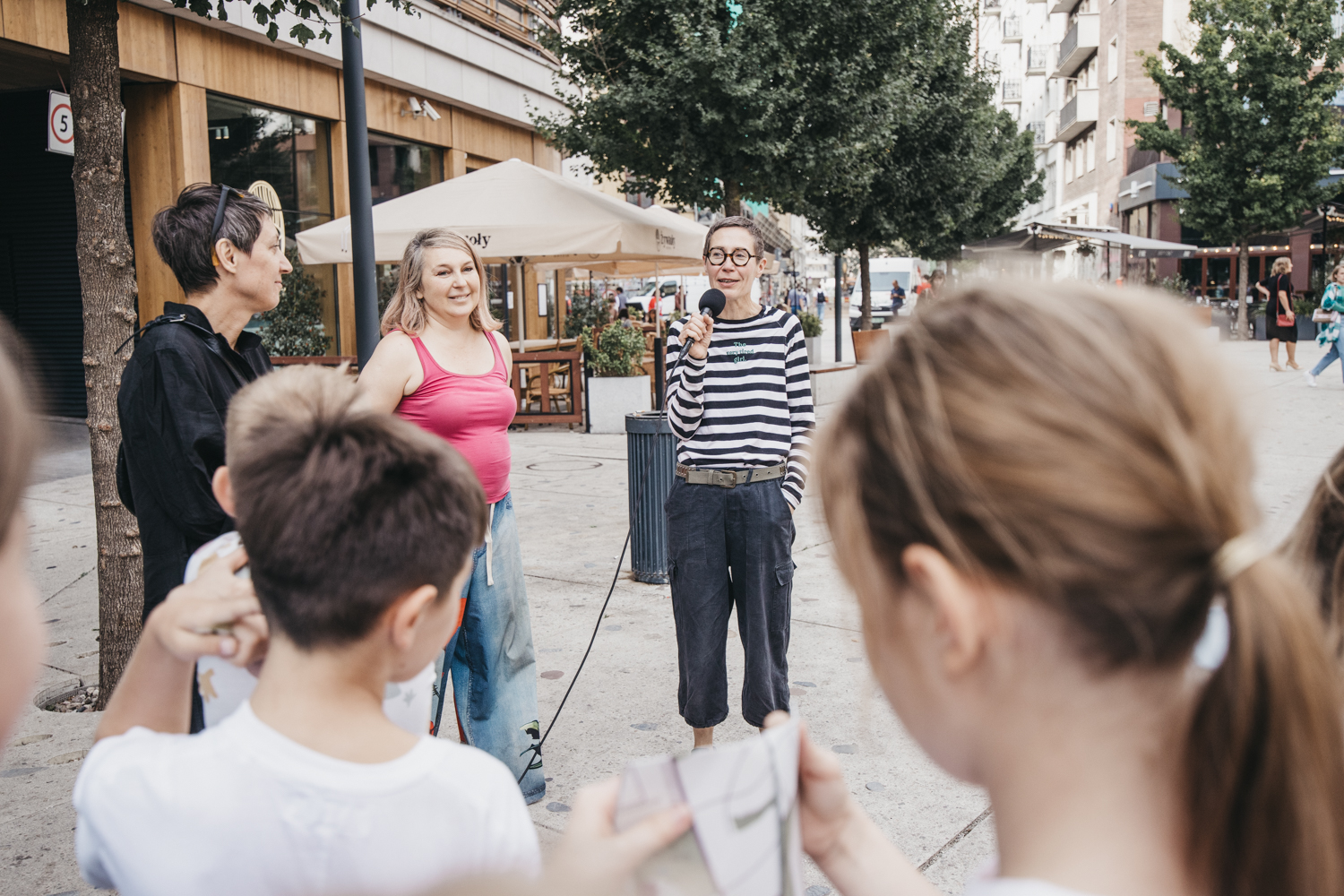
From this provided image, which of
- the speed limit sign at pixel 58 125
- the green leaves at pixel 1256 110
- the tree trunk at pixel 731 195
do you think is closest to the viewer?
the speed limit sign at pixel 58 125

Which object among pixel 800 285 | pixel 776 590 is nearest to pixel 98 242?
pixel 776 590

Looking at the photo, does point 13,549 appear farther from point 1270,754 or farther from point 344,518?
point 1270,754

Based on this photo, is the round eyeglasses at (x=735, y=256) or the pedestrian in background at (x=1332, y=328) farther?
the pedestrian in background at (x=1332, y=328)

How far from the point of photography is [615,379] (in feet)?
42.0

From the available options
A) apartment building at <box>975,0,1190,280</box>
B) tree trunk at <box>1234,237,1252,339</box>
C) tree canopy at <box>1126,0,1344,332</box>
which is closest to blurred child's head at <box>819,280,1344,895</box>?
apartment building at <box>975,0,1190,280</box>

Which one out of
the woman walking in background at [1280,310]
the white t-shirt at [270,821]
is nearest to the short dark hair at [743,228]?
the white t-shirt at [270,821]

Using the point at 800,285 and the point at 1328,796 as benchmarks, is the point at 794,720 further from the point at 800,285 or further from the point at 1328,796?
the point at 800,285

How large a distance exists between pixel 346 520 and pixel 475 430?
2.13m

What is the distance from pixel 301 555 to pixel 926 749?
2.39 feet

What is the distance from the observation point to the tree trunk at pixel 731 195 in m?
12.7

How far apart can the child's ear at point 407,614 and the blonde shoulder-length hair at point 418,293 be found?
2206mm

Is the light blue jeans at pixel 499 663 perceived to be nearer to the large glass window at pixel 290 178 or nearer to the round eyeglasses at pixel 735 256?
the round eyeglasses at pixel 735 256

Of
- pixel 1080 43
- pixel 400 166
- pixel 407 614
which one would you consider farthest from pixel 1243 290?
pixel 407 614

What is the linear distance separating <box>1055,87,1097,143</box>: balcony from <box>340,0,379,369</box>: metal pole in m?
47.3
